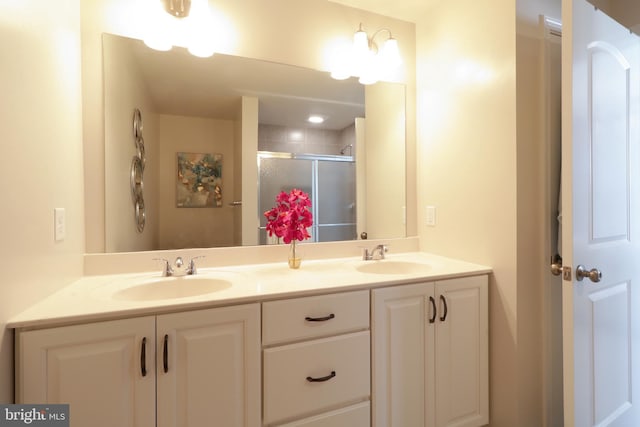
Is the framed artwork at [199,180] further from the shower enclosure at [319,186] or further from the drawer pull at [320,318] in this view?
the drawer pull at [320,318]

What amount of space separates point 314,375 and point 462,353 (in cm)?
74

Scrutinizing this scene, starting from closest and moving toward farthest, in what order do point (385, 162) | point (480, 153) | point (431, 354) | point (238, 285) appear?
point (238, 285) → point (431, 354) → point (480, 153) → point (385, 162)

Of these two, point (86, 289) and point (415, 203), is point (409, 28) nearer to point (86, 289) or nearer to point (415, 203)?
point (415, 203)

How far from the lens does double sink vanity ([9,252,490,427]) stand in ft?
2.91

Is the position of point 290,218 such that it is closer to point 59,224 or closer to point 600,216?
point 59,224

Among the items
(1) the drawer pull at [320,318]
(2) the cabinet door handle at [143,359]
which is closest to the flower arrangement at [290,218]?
(1) the drawer pull at [320,318]

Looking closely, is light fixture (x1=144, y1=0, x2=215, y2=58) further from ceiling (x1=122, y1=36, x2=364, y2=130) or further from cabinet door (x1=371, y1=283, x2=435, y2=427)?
cabinet door (x1=371, y1=283, x2=435, y2=427)

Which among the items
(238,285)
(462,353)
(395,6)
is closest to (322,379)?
(238,285)

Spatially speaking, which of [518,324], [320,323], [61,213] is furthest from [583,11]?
[61,213]

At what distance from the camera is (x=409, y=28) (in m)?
1.97

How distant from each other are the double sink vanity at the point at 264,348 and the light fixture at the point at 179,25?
110cm

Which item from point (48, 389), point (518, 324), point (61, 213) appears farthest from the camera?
point (518, 324)

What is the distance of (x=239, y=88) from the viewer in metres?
1.65

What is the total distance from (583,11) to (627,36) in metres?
0.45
